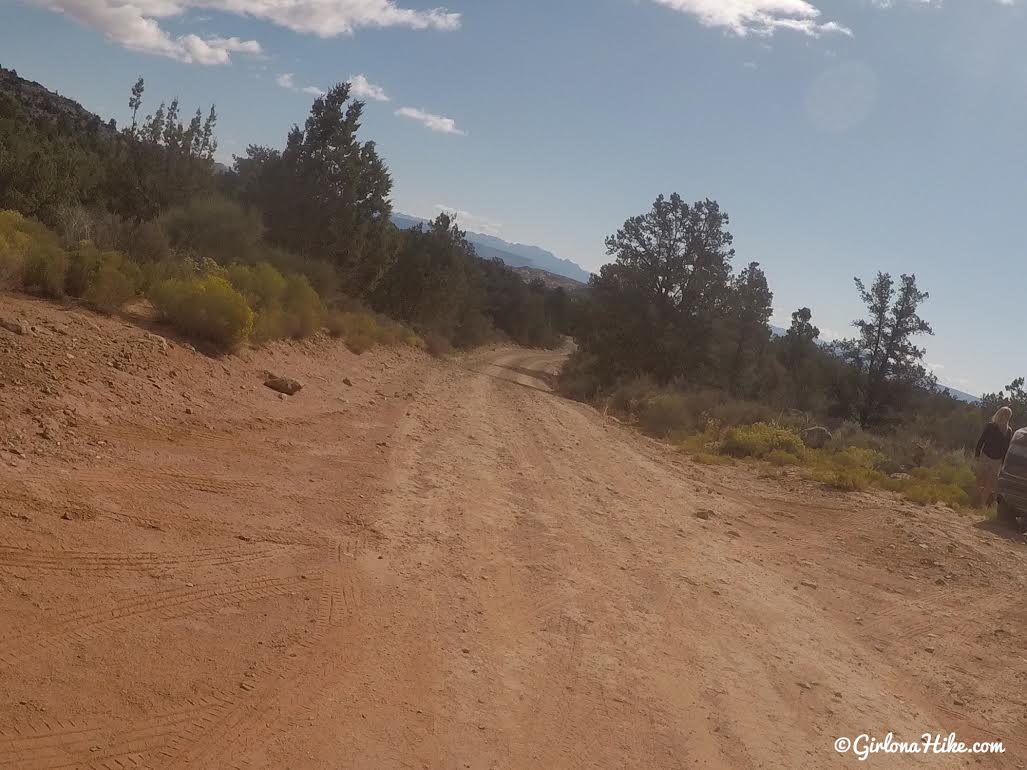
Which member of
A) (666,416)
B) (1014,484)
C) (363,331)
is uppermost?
(1014,484)

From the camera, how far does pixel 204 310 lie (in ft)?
39.3

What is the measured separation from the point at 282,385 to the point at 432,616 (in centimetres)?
780

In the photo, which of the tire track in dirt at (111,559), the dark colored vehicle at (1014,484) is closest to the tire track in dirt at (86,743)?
the tire track in dirt at (111,559)

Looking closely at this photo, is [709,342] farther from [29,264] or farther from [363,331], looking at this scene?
[29,264]

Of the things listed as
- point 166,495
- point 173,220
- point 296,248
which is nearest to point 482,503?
point 166,495

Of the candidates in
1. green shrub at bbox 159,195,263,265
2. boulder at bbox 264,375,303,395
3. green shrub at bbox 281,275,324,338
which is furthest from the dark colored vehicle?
green shrub at bbox 159,195,263,265

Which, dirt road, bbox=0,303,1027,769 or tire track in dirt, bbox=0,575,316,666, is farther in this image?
tire track in dirt, bbox=0,575,316,666

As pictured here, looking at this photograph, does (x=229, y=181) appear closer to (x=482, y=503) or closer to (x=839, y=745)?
(x=482, y=503)

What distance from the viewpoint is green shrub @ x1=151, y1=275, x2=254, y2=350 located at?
11.9 meters

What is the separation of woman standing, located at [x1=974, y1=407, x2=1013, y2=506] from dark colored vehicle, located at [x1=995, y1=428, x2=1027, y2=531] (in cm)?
121

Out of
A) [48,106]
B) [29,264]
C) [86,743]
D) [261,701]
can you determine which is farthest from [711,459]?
[48,106]

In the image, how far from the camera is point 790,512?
11414mm

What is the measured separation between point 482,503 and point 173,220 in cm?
1465

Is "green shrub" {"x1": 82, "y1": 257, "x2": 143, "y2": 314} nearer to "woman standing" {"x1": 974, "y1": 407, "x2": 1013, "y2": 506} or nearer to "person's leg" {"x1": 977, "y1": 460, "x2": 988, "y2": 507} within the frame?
"woman standing" {"x1": 974, "y1": 407, "x2": 1013, "y2": 506}
